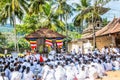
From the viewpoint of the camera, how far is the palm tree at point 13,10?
36.8 meters

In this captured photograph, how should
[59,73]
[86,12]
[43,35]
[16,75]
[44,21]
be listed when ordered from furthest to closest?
[44,21] → [86,12] → [43,35] → [59,73] → [16,75]

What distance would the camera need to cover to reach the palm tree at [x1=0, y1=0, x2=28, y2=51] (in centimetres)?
3680

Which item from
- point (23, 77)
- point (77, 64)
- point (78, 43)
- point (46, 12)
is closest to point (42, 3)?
point (46, 12)

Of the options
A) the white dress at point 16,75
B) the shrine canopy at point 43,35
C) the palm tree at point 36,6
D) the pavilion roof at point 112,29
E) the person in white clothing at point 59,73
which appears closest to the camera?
the white dress at point 16,75

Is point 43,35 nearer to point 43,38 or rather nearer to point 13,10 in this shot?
point 43,38

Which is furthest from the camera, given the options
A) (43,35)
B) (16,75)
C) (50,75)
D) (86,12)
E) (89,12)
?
(86,12)

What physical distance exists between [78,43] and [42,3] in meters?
7.80

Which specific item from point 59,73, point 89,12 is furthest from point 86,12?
point 59,73

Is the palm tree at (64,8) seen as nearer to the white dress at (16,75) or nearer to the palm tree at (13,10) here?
the palm tree at (13,10)

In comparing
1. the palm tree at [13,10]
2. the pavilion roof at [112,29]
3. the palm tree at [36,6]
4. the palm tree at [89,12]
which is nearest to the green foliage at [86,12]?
the palm tree at [89,12]

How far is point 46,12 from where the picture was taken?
144ft

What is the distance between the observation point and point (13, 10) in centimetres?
3734

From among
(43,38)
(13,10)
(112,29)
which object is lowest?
(43,38)

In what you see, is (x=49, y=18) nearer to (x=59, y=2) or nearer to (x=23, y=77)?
(x=59, y=2)
